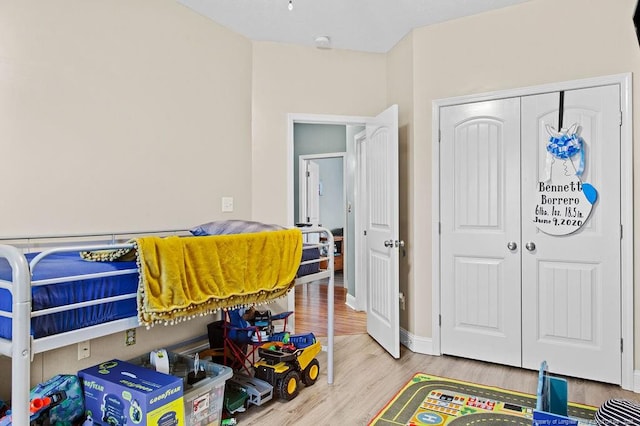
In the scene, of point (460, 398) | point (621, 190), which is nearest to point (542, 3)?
point (621, 190)

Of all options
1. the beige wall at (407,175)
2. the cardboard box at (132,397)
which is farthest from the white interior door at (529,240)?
the cardboard box at (132,397)

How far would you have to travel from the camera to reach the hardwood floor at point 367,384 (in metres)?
2.35

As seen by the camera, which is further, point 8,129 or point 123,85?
point 123,85

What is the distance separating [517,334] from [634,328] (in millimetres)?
682

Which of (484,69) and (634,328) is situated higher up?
(484,69)

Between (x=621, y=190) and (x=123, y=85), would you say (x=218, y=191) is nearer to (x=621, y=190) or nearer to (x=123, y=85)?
(x=123, y=85)

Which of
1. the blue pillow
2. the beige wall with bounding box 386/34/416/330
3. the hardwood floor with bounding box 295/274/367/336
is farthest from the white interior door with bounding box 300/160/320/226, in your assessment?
the blue pillow

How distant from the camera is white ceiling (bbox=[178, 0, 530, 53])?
9.79 feet

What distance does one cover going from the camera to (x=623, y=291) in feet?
8.86

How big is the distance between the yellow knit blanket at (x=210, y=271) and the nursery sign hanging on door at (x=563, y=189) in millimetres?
1715

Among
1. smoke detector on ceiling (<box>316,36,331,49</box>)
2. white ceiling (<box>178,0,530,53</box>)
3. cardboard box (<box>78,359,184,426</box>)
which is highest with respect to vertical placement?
white ceiling (<box>178,0,530,53</box>)

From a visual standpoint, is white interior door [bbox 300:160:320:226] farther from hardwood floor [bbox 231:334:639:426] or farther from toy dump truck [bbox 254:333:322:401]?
toy dump truck [bbox 254:333:322:401]

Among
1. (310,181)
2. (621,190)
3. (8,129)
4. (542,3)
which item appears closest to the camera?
(8,129)

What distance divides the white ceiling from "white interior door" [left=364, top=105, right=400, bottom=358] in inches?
26.7
